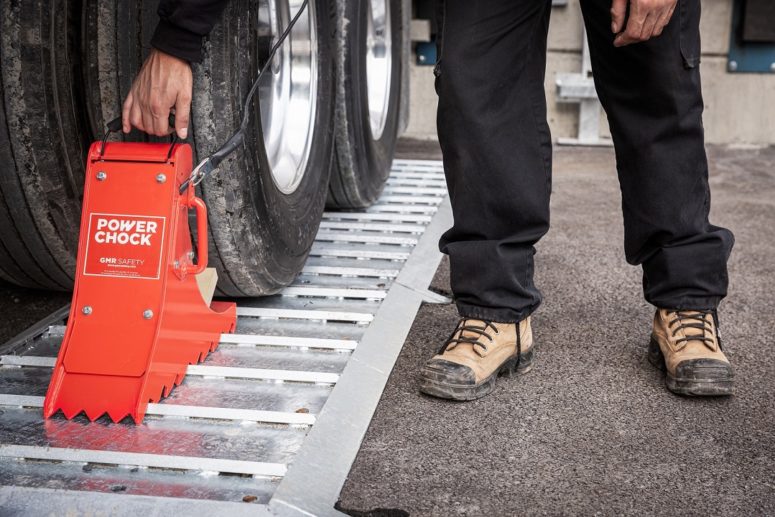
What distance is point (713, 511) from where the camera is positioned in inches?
53.2

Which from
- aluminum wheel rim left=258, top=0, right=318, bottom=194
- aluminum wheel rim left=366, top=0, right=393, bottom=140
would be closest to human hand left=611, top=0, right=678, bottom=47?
aluminum wheel rim left=258, top=0, right=318, bottom=194

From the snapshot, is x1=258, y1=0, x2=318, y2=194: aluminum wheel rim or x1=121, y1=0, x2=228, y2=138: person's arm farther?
x1=258, y1=0, x2=318, y2=194: aluminum wheel rim

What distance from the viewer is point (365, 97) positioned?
2861mm

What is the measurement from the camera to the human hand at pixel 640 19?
153 cm

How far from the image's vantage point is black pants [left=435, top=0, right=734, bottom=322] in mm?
1719

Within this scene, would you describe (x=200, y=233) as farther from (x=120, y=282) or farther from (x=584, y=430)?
(x=584, y=430)

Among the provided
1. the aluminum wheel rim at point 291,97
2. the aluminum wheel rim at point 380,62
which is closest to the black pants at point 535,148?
the aluminum wheel rim at point 291,97

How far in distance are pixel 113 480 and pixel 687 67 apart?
1.26m

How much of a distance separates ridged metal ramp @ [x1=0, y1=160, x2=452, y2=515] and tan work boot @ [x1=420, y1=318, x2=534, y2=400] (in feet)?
0.41

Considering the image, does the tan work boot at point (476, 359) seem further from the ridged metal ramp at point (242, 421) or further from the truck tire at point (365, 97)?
the truck tire at point (365, 97)

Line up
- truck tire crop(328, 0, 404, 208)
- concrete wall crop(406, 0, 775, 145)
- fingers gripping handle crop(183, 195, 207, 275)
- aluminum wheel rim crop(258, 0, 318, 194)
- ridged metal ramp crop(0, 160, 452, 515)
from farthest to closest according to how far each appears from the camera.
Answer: concrete wall crop(406, 0, 775, 145) → truck tire crop(328, 0, 404, 208) → aluminum wheel rim crop(258, 0, 318, 194) → fingers gripping handle crop(183, 195, 207, 275) → ridged metal ramp crop(0, 160, 452, 515)

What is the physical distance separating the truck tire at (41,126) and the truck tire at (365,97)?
0.96m

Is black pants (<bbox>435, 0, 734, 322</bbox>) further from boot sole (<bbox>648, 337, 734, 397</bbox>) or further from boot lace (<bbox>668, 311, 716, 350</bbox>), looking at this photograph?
boot sole (<bbox>648, 337, 734, 397</bbox>)

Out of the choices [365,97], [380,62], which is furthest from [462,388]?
[380,62]
